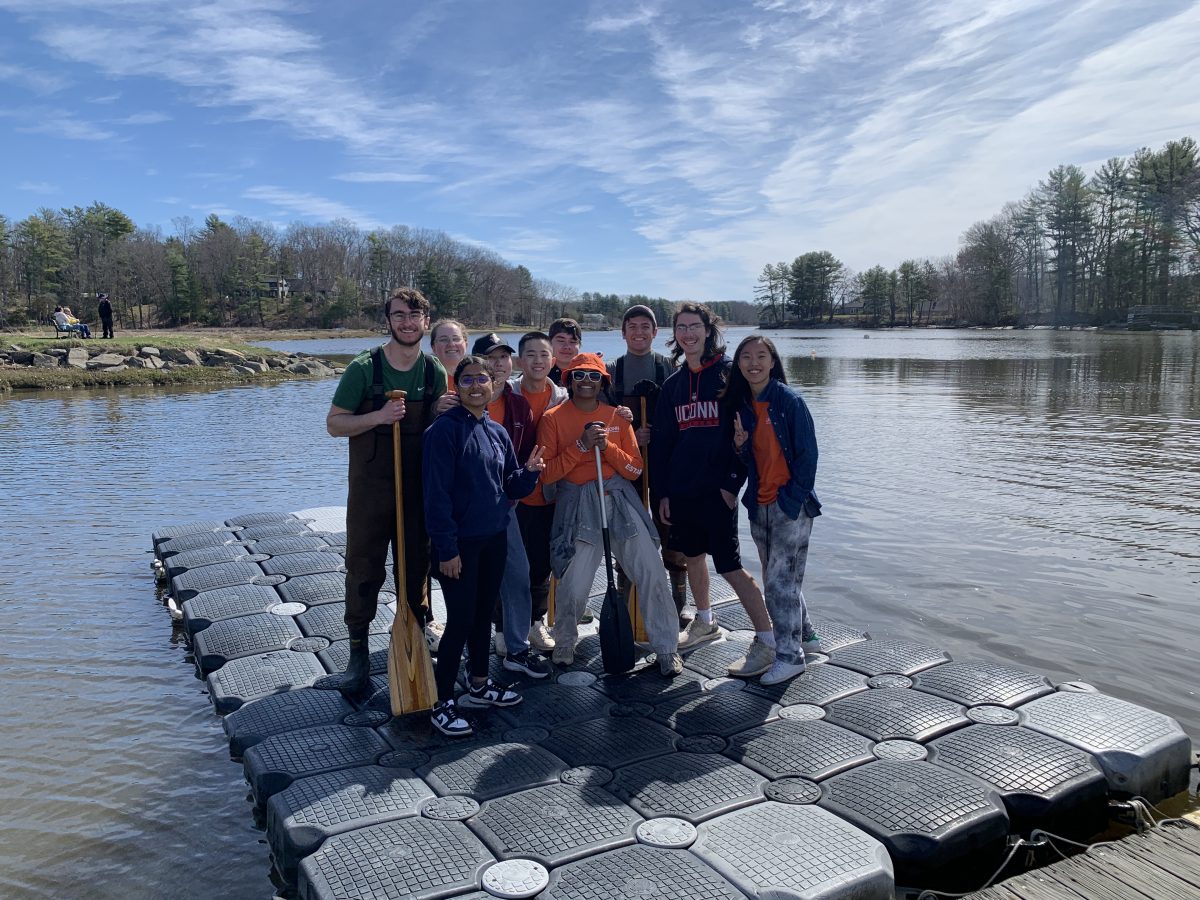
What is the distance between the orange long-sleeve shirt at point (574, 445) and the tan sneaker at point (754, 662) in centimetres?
129

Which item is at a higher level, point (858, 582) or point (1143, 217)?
point (1143, 217)

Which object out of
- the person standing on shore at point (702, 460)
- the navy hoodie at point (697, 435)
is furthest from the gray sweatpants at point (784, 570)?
the navy hoodie at point (697, 435)

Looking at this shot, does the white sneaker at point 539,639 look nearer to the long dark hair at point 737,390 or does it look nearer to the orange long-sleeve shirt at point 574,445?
the orange long-sleeve shirt at point 574,445

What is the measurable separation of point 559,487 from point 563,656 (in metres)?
1.06

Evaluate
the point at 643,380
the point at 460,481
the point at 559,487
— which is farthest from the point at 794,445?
the point at 460,481

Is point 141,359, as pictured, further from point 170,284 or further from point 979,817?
point 170,284

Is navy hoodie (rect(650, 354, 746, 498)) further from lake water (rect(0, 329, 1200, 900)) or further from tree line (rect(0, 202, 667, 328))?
tree line (rect(0, 202, 667, 328))

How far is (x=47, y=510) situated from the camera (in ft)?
35.7

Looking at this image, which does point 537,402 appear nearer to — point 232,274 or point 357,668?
point 357,668

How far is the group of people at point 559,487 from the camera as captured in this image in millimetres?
4273

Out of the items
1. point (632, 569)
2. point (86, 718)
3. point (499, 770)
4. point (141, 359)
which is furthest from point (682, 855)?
point (141, 359)

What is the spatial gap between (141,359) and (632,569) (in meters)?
35.3

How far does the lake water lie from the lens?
4113 millimetres

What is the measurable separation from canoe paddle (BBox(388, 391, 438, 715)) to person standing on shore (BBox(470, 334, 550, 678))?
0.61 meters
